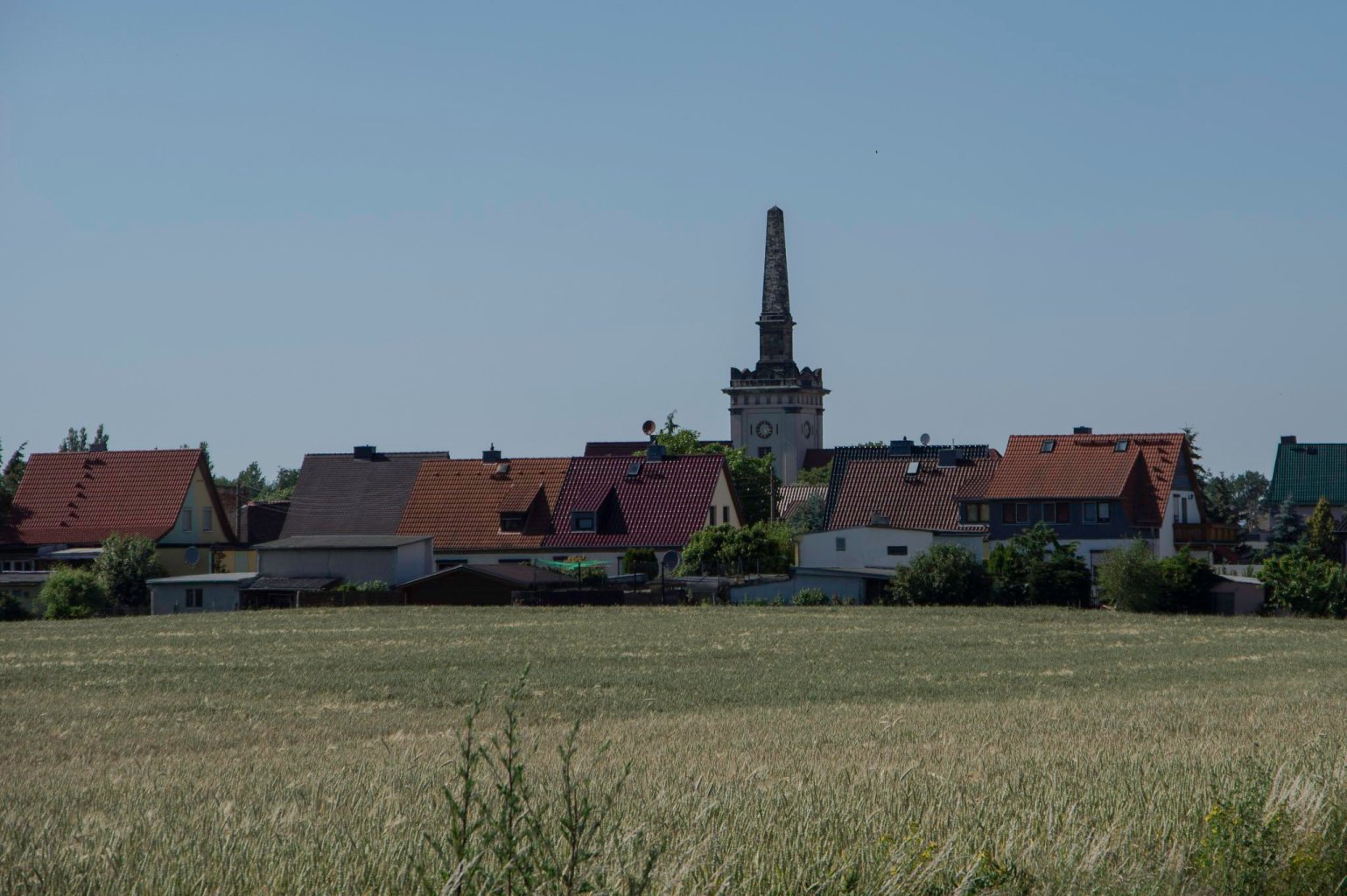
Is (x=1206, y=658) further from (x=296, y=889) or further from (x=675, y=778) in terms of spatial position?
(x=296, y=889)

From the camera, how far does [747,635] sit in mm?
46281

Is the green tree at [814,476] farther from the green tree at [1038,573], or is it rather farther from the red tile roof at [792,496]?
the green tree at [1038,573]

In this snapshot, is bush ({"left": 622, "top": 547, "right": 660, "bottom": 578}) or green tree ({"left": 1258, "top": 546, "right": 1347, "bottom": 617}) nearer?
green tree ({"left": 1258, "top": 546, "right": 1347, "bottom": 617})

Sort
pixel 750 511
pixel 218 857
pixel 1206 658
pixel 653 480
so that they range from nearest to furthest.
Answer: pixel 218 857
pixel 1206 658
pixel 653 480
pixel 750 511

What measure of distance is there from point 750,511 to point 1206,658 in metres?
75.1

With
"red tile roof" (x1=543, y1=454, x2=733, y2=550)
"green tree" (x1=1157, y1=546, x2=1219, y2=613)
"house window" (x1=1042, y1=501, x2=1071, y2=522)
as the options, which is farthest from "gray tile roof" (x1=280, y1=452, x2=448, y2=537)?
"green tree" (x1=1157, y1=546, x2=1219, y2=613)

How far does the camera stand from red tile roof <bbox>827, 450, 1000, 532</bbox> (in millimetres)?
79875

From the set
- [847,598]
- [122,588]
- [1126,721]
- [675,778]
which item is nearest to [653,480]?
[847,598]

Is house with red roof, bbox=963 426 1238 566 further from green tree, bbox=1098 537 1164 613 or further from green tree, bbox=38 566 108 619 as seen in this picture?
green tree, bbox=38 566 108 619

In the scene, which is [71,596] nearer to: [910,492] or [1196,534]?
[910,492]

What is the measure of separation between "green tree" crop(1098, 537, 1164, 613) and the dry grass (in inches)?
465

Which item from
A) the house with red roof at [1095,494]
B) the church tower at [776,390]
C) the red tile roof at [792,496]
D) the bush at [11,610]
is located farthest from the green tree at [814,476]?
the bush at [11,610]

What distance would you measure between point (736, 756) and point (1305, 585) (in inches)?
1827

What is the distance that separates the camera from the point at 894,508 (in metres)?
80.9
